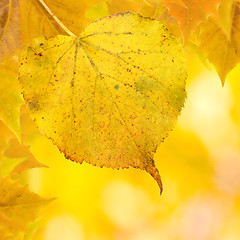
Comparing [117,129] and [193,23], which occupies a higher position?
[193,23]

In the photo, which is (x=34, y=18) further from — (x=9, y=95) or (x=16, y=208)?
→ (x=16, y=208)

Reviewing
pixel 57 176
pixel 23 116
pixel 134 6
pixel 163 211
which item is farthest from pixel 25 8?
pixel 163 211

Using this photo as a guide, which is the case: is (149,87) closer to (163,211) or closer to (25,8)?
(25,8)

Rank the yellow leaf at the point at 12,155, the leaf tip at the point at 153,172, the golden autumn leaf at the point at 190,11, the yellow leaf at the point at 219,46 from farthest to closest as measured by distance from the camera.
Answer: the yellow leaf at the point at 12,155, the yellow leaf at the point at 219,46, the golden autumn leaf at the point at 190,11, the leaf tip at the point at 153,172

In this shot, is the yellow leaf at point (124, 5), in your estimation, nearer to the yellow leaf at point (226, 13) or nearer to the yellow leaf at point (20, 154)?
the yellow leaf at point (226, 13)

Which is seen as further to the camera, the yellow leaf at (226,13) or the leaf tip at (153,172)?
the yellow leaf at (226,13)

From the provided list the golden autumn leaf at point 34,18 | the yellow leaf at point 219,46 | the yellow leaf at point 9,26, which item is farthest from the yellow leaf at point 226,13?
the yellow leaf at point 9,26

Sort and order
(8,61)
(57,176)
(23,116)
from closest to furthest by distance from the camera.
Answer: (8,61) → (23,116) → (57,176)
